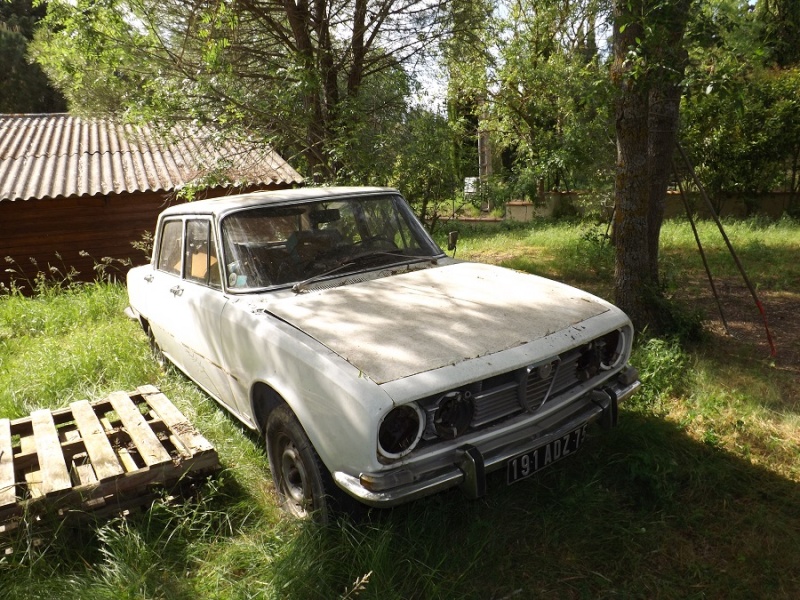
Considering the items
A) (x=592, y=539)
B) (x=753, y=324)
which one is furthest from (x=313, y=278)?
(x=753, y=324)

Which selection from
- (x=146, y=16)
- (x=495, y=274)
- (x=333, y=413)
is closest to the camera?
(x=333, y=413)

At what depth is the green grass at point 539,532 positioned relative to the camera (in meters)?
2.40

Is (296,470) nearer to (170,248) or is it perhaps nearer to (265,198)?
(265,198)

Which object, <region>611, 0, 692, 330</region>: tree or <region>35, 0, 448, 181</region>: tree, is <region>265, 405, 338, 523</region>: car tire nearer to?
<region>611, 0, 692, 330</region>: tree

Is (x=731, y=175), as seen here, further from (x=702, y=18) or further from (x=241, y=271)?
(x=241, y=271)

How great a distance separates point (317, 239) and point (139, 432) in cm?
162

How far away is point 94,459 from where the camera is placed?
9.79 feet

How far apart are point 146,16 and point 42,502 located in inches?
225

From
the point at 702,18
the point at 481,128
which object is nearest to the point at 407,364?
the point at 702,18

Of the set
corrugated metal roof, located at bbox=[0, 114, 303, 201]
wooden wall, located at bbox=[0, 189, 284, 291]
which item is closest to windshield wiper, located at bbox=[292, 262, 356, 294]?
corrugated metal roof, located at bbox=[0, 114, 303, 201]

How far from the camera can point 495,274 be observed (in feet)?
11.8

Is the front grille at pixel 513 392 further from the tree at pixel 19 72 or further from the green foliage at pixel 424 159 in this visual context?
the tree at pixel 19 72

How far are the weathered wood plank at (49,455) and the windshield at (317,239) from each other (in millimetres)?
1327

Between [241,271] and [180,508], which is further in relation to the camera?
[241,271]
